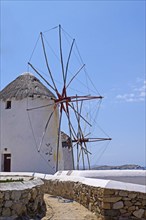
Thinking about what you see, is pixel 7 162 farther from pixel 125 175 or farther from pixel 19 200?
pixel 19 200

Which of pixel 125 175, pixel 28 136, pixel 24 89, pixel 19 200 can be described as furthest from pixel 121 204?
pixel 24 89

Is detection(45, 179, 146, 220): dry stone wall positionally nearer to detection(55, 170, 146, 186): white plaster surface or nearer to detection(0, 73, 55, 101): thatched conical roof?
detection(55, 170, 146, 186): white plaster surface

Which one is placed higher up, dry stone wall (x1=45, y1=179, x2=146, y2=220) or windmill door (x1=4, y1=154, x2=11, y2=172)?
dry stone wall (x1=45, y1=179, x2=146, y2=220)

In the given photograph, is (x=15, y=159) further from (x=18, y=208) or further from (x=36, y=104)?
(x=18, y=208)

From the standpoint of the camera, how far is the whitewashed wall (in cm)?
1773

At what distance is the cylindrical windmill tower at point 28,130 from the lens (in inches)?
699

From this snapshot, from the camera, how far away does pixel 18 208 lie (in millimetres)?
7129

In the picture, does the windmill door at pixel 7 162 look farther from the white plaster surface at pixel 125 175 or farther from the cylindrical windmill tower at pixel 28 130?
the white plaster surface at pixel 125 175

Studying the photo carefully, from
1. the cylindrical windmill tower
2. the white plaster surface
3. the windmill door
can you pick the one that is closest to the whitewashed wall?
the cylindrical windmill tower

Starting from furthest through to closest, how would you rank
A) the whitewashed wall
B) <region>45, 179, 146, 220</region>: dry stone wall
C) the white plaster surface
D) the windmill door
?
the windmill door
the whitewashed wall
the white plaster surface
<region>45, 179, 146, 220</region>: dry stone wall

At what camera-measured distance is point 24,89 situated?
18734 mm

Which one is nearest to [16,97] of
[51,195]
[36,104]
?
[36,104]

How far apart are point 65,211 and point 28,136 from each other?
10089mm

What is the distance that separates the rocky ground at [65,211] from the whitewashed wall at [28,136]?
8.22m
